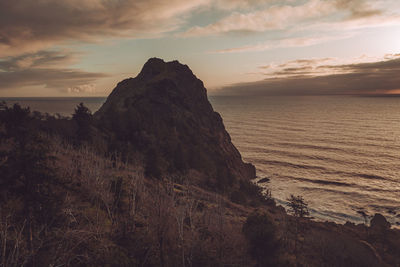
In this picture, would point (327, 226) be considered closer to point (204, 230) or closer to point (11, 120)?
point (204, 230)

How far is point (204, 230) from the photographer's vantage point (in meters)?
24.8

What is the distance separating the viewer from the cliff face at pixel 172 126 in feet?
186

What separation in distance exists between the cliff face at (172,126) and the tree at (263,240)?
24684 mm

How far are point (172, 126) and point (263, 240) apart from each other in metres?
49.0

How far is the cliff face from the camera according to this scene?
5659cm

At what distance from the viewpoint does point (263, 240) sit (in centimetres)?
2348

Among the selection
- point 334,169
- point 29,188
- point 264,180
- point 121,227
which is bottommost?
point 264,180

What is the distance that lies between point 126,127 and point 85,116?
11.5 m

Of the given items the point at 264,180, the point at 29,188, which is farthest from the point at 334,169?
the point at 29,188

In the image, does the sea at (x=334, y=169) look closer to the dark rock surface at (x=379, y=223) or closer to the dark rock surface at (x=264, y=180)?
the dark rock surface at (x=264, y=180)

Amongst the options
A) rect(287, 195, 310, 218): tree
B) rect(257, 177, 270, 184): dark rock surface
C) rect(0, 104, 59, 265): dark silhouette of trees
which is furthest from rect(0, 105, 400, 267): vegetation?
rect(257, 177, 270, 184): dark rock surface

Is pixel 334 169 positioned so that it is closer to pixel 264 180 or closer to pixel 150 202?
pixel 264 180

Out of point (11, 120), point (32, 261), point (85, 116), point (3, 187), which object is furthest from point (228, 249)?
point (85, 116)

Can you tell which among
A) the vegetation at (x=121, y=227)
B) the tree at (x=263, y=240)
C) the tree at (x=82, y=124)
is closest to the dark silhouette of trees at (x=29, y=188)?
the vegetation at (x=121, y=227)
